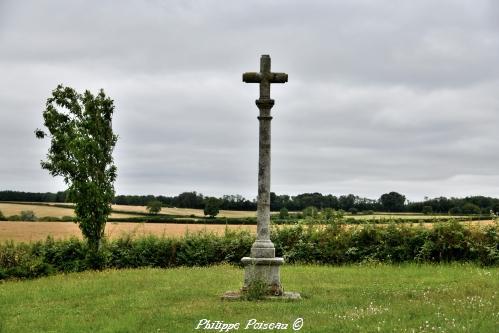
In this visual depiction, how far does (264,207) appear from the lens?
13117 millimetres

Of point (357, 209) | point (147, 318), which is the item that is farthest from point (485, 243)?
point (357, 209)

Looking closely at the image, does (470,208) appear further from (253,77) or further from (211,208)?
(253,77)

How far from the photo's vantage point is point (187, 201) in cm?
4841

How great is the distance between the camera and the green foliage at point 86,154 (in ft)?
71.1

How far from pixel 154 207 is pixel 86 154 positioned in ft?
81.0

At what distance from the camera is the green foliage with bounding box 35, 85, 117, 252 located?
71.1 ft

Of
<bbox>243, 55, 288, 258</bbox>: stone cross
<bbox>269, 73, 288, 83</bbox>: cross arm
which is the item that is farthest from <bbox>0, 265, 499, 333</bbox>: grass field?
<bbox>269, 73, 288, 83</bbox>: cross arm

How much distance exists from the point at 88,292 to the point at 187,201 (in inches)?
1342

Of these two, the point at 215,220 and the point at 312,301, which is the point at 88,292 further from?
the point at 215,220

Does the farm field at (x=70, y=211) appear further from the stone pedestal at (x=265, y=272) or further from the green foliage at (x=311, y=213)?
the stone pedestal at (x=265, y=272)

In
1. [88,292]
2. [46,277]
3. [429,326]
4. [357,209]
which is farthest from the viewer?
[357,209]

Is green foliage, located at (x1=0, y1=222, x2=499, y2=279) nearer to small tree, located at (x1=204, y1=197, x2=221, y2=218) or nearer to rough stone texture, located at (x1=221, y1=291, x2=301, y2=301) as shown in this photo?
rough stone texture, located at (x1=221, y1=291, x2=301, y2=301)

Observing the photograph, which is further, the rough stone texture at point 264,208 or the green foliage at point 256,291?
the rough stone texture at point 264,208

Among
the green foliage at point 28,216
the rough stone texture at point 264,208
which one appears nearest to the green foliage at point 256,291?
the rough stone texture at point 264,208
